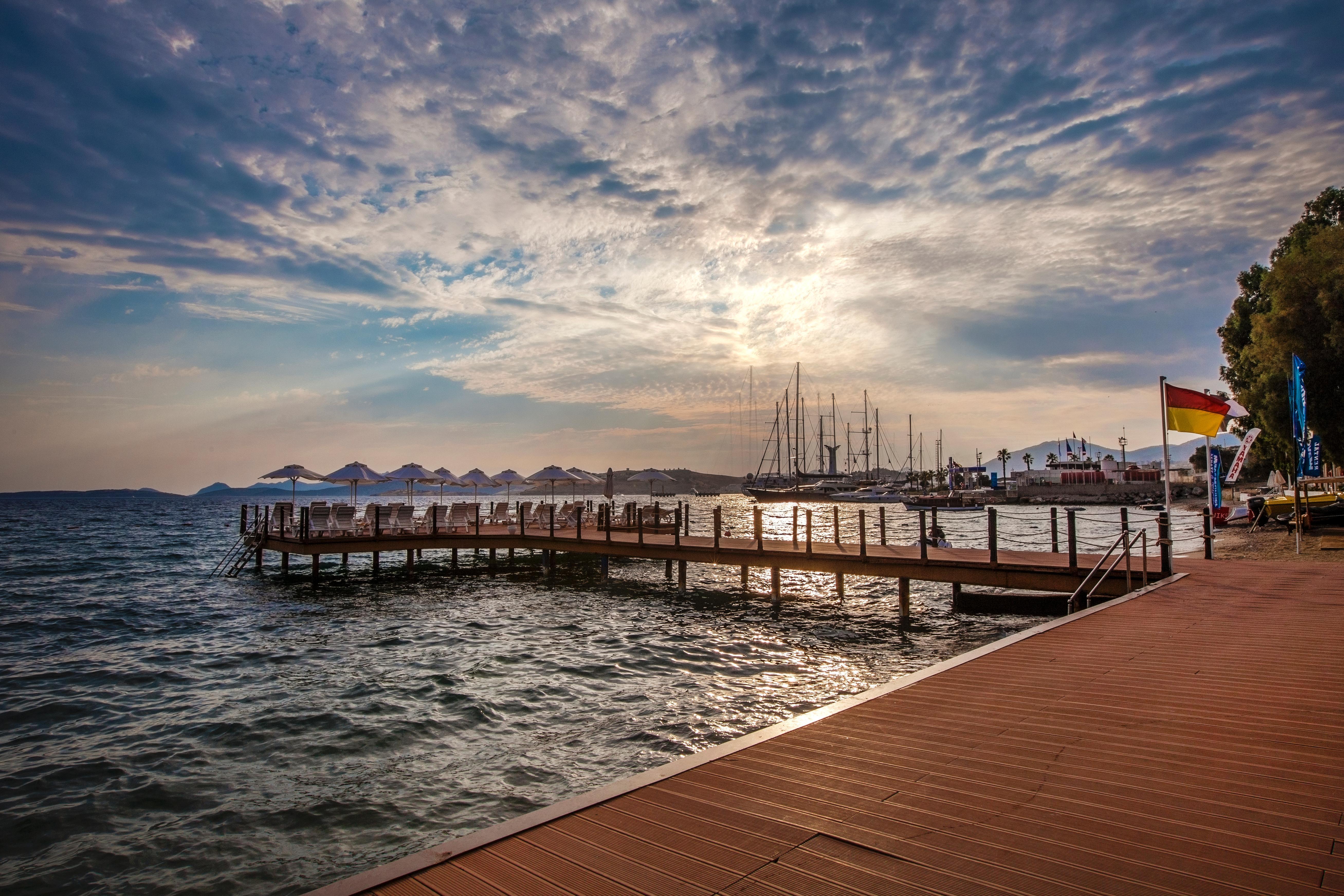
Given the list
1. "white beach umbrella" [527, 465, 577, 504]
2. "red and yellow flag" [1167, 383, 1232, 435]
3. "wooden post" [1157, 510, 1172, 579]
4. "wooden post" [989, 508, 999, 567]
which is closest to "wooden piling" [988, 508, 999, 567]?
"wooden post" [989, 508, 999, 567]

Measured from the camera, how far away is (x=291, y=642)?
50.7 feet

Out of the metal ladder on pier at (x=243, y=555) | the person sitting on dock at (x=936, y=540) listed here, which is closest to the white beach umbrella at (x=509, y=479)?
the metal ladder on pier at (x=243, y=555)

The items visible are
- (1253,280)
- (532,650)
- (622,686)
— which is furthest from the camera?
(1253,280)

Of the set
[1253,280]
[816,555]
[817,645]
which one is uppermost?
[1253,280]

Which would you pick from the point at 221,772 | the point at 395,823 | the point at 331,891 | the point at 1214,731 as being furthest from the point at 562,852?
the point at 221,772

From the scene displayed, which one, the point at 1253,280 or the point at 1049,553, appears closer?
the point at 1049,553

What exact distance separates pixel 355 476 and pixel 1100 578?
91.1 feet

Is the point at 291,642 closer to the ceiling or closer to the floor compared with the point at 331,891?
closer to the floor

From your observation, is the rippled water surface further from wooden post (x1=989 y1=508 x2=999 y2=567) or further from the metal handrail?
the metal handrail

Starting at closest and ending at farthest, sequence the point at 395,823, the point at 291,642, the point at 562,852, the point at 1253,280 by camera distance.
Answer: the point at 562,852 → the point at 395,823 → the point at 291,642 → the point at 1253,280

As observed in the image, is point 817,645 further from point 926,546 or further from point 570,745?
point 570,745

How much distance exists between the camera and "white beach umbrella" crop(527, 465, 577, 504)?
Result: 33562mm

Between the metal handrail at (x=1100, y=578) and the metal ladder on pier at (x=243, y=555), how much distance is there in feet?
89.0

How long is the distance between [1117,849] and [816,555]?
14.3 m
